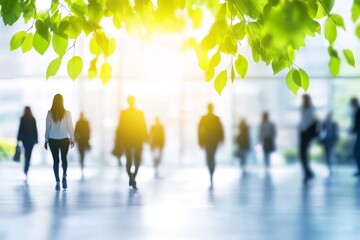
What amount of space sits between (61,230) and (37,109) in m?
14.4

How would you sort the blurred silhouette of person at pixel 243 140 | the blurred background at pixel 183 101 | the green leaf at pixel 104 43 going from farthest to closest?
the blurred background at pixel 183 101 → the blurred silhouette of person at pixel 243 140 → the green leaf at pixel 104 43

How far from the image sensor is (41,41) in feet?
7.18

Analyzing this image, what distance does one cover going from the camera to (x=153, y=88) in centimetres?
2036

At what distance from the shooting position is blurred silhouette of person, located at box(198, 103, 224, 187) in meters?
11.5

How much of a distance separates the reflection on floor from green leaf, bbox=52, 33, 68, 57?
12.4ft

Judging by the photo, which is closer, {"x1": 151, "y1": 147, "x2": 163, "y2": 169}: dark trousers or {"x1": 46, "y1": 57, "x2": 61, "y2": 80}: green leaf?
{"x1": 46, "y1": 57, "x2": 61, "y2": 80}: green leaf

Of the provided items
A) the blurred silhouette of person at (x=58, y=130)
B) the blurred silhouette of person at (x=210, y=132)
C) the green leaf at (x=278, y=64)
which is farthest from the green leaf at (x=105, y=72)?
the blurred silhouette of person at (x=210, y=132)

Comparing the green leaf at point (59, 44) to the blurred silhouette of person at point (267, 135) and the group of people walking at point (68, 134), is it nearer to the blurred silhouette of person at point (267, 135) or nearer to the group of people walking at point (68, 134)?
the group of people walking at point (68, 134)

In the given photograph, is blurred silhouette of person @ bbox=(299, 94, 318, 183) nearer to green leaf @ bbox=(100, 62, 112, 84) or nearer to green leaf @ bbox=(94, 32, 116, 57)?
green leaf @ bbox=(100, 62, 112, 84)

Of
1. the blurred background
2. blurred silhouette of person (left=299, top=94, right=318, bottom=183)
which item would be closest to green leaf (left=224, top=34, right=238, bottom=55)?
blurred silhouette of person (left=299, top=94, right=318, bottom=183)

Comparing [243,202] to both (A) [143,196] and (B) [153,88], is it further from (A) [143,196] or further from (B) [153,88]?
(B) [153,88]

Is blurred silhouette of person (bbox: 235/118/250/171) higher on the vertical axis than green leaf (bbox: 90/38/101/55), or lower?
lower

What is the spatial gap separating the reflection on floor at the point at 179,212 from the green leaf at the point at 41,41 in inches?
151

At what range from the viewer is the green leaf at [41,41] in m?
2.18
